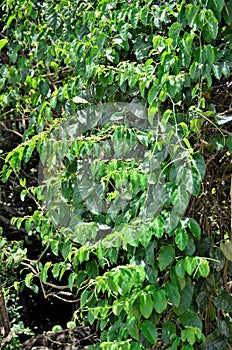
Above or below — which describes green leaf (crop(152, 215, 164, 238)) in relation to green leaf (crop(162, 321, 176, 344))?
above

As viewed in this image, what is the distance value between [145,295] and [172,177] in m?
0.32

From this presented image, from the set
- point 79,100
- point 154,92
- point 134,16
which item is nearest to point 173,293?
point 154,92

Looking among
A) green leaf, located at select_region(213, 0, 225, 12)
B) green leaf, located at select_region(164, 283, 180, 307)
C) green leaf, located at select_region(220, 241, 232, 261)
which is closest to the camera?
green leaf, located at select_region(213, 0, 225, 12)

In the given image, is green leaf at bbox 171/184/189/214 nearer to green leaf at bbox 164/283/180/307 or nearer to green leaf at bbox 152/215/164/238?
green leaf at bbox 152/215/164/238

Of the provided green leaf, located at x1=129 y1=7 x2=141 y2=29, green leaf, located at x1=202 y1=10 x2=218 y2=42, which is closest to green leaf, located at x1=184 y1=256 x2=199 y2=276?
green leaf, located at x1=202 y1=10 x2=218 y2=42

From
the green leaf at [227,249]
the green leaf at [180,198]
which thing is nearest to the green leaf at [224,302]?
the green leaf at [227,249]

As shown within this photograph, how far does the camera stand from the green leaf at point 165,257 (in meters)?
1.48

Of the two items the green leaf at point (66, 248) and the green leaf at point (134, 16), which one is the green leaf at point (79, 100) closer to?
the green leaf at point (134, 16)

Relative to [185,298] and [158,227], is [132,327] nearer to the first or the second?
[185,298]

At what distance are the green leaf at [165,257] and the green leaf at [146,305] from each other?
9 cm

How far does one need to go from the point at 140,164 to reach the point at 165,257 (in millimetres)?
288

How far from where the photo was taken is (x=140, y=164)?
1.59 metres

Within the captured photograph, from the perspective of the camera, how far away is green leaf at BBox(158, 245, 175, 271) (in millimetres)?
1477

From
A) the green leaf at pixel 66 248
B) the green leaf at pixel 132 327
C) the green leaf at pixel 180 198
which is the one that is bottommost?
the green leaf at pixel 132 327
